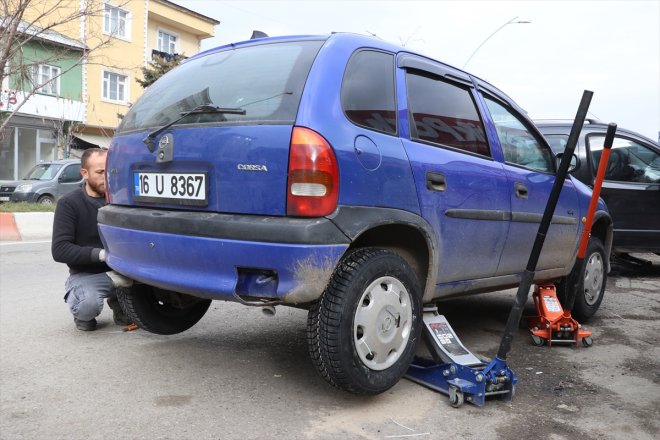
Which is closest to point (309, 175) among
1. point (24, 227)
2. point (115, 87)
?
point (24, 227)

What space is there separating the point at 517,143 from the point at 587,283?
1.50 meters

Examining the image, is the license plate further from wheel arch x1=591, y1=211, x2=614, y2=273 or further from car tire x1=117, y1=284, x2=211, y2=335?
wheel arch x1=591, y1=211, x2=614, y2=273

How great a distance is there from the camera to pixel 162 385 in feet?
10.1

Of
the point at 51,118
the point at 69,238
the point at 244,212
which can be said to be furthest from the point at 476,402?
the point at 51,118

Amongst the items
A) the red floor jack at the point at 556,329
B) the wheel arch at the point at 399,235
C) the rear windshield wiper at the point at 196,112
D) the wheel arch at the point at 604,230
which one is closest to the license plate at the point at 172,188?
the rear windshield wiper at the point at 196,112

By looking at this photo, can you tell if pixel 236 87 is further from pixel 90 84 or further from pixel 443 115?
pixel 90 84

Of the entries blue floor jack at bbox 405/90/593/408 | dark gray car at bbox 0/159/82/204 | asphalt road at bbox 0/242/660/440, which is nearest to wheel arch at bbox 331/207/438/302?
blue floor jack at bbox 405/90/593/408

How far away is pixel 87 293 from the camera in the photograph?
401 centimetres

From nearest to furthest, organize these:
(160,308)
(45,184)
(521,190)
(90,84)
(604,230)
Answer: (160,308) < (521,190) < (604,230) < (45,184) < (90,84)

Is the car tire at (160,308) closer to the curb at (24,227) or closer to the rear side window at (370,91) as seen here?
the rear side window at (370,91)

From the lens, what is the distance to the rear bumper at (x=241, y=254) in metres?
2.48

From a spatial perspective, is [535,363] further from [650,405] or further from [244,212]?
[244,212]

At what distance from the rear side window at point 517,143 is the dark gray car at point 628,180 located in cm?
241

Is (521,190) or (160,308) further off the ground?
(521,190)
